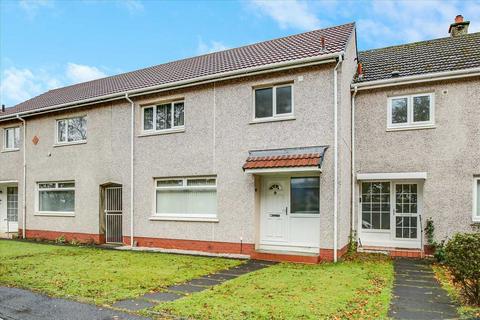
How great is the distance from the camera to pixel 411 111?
12461mm

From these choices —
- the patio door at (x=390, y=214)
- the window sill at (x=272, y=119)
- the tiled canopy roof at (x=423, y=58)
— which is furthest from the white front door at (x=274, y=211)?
the tiled canopy roof at (x=423, y=58)

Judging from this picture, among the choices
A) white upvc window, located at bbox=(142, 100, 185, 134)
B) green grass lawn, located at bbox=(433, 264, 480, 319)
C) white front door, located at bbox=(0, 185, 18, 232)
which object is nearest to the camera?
green grass lawn, located at bbox=(433, 264, 480, 319)

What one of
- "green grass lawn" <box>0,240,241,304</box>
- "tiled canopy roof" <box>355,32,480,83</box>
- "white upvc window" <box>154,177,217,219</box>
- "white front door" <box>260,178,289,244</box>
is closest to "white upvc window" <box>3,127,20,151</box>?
"green grass lawn" <box>0,240,241,304</box>

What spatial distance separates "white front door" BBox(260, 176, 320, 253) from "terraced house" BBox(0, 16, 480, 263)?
4cm

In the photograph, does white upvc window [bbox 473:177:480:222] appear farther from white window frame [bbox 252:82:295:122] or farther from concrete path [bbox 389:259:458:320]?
white window frame [bbox 252:82:295:122]

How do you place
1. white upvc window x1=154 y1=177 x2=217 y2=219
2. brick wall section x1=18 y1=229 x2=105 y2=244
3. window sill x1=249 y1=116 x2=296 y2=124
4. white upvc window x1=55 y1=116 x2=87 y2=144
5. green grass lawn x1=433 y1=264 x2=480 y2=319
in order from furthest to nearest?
white upvc window x1=55 y1=116 x2=87 y2=144 → brick wall section x1=18 y1=229 x2=105 y2=244 → white upvc window x1=154 y1=177 x2=217 y2=219 → window sill x1=249 y1=116 x2=296 y2=124 → green grass lawn x1=433 y1=264 x2=480 y2=319

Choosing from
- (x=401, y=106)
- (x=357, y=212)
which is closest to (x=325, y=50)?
(x=401, y=106)

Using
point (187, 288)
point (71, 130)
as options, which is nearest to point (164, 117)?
point (71, 130)

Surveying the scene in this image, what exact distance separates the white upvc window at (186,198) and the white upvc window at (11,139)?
9.79 m

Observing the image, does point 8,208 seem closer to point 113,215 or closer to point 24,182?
point 24,182

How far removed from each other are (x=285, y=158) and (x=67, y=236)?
10820 mm

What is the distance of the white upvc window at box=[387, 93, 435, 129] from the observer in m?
12.2

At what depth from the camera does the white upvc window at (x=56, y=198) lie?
16953 millimetres

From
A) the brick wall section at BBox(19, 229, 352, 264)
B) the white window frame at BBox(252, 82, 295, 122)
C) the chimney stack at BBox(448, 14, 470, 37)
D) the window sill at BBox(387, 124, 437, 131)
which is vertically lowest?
the brick wall section at BBox(19, 229, 352, 264)
